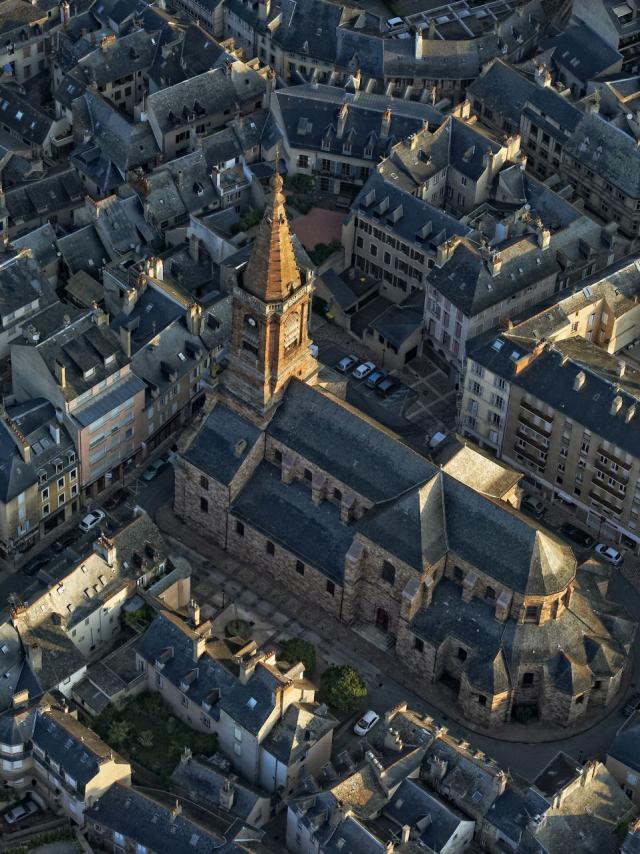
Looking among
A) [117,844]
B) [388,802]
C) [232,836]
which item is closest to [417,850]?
[388,802]

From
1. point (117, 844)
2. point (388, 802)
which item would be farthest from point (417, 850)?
point (117, 844)

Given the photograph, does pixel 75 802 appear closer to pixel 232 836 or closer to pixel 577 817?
pixel 232 836

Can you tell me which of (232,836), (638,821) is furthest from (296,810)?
(638,821)

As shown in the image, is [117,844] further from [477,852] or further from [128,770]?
[477,852]

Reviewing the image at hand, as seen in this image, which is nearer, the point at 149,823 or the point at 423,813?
the point at 149,823

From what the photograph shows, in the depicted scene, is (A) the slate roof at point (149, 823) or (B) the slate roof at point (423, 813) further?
(B) the slate roof at point (423, 813)

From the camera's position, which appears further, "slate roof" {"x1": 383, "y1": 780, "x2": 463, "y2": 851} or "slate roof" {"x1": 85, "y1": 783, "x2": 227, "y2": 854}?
"slate roof" {"x1": 383, "y1": 780, "x2": 463, "y2": 851}

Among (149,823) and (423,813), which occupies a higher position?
(423,813)
